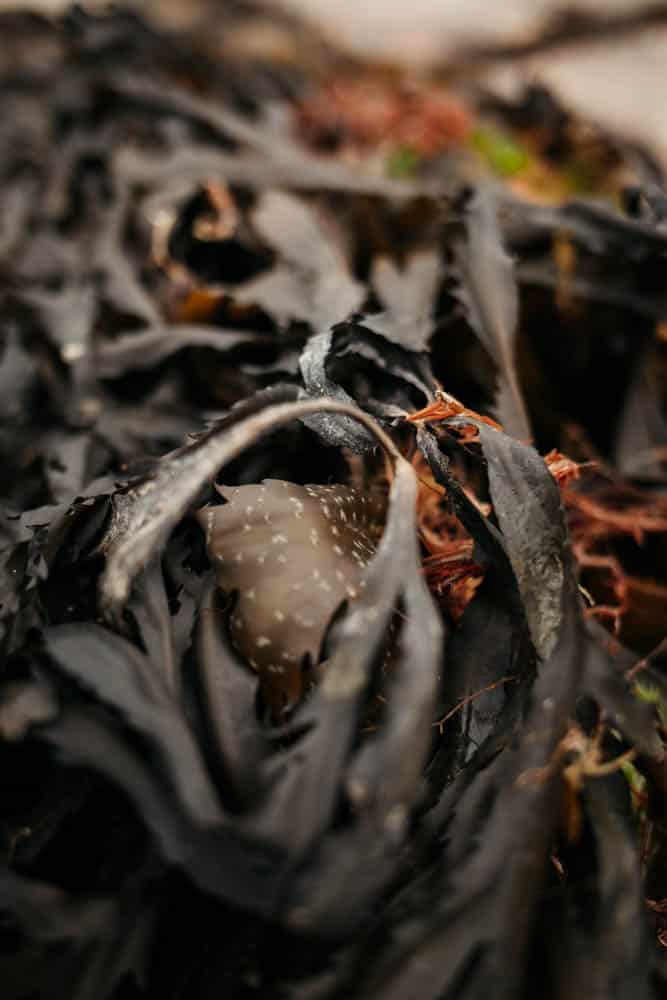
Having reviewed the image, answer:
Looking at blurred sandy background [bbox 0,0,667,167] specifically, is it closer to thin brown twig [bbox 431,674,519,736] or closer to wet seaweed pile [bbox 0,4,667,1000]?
wet seaweed pile [bbox 0,4,667,1000]

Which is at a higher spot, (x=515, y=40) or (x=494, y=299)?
(x=515, y=40)

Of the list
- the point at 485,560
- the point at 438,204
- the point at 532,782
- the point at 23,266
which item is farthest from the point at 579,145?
the point at 532,782

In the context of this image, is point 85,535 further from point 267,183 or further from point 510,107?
point 510,107

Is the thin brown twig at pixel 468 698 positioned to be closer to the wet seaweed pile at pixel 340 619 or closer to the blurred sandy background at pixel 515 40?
the wet seaweed pile at pixel 340 619

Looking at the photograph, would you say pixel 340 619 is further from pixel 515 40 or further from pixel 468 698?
pixel 515 40

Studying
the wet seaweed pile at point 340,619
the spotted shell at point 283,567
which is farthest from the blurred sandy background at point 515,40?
the spotted shell at point 283,567

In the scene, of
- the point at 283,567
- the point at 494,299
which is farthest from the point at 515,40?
the point at 283,567

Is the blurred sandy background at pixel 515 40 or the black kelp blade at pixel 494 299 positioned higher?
the blurred sandy background at pixel 515 40
